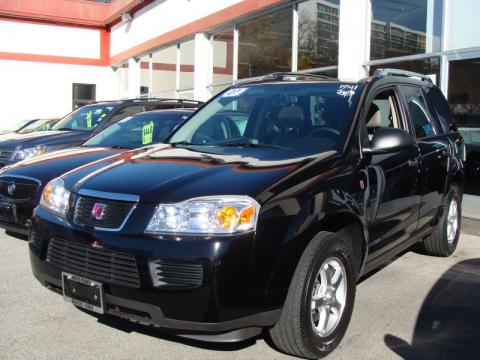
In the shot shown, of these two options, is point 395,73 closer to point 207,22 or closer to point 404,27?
point 404,27

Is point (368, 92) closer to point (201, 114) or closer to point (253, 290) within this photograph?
point (201, 114)

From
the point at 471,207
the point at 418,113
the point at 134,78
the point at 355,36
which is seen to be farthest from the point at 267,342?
the point at 134,78

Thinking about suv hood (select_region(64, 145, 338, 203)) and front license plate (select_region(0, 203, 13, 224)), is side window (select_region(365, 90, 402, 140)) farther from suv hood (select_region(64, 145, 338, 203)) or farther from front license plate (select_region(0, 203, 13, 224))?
front license plate (select_region(0, 203, 13, 224))

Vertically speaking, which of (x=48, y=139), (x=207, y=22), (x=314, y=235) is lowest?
(x=314, y=235)

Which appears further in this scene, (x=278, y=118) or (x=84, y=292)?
(x=278, y=118)

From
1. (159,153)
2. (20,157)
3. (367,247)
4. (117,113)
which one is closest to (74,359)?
(159,153)

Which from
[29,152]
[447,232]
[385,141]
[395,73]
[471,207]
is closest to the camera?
[385,141]

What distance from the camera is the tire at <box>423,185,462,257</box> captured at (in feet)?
18.2

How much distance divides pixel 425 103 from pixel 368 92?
1.42 meters

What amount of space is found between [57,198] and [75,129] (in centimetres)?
529

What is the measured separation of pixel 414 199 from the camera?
4508 mm

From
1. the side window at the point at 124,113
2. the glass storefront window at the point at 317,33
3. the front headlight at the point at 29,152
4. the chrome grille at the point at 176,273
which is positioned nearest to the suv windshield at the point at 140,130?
the front headlight at the point at 29,152

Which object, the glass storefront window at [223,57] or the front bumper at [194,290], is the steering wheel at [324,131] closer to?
the front bumper at [194,290]

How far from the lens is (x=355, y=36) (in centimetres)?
1020
